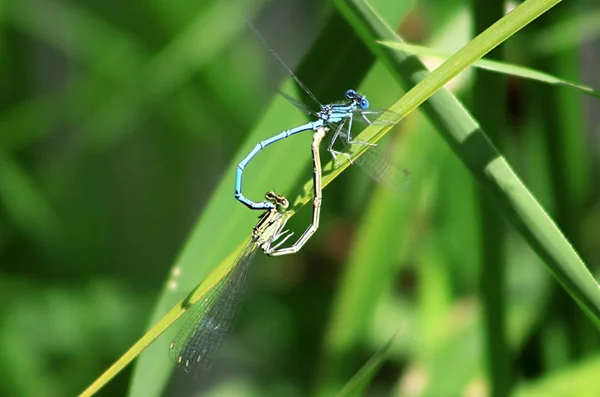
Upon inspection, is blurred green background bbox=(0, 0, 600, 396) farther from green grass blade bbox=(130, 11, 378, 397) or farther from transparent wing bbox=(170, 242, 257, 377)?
transparent wing bbox=(170, 242, 257, 377)

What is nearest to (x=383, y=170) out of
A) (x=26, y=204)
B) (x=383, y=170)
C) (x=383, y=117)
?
(x=383, y=170)

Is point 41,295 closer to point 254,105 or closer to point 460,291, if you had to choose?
point 254,105

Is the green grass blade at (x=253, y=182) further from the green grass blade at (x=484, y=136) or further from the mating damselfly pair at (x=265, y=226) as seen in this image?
the green grass blade at (x=484, y=136)

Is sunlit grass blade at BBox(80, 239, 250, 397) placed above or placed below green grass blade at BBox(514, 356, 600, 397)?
above

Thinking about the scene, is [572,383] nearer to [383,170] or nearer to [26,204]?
[383,170]

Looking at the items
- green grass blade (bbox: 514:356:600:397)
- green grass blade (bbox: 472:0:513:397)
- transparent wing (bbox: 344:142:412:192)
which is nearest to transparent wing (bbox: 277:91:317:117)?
transparent wing (bbox: 344:142:412:192)

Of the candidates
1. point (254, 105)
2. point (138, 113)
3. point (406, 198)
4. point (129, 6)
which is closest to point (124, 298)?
point (138, 113)
